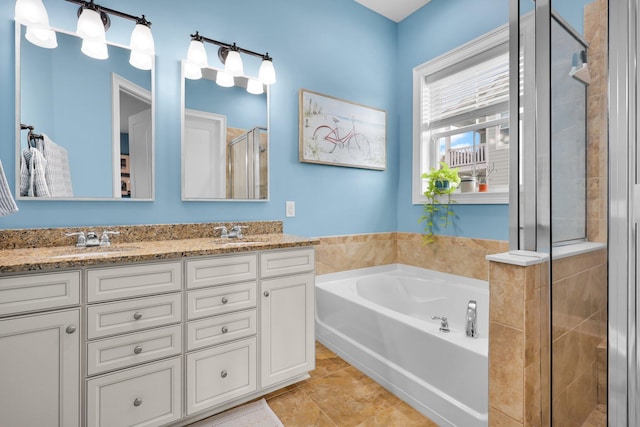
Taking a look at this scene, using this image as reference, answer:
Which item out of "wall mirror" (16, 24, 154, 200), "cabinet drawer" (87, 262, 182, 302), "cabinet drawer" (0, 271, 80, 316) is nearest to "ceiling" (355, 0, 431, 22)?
"wall mirror" (16, 24, 154, 200)

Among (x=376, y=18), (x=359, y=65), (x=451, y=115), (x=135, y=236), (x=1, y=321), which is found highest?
(x=376, y=18)

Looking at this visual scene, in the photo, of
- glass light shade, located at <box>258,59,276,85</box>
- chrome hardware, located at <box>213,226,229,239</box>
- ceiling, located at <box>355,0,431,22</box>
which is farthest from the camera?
ceiling, located at <box>355,0,431,22</box>

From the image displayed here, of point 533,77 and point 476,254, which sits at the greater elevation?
point 533,77

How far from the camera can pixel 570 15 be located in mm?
1004

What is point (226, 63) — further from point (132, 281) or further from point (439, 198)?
point (439, 198)

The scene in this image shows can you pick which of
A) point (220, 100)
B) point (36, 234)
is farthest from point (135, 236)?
point (220, 100)

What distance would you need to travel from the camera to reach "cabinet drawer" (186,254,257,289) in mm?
1505

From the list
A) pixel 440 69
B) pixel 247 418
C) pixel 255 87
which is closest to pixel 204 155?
pixel 255 87

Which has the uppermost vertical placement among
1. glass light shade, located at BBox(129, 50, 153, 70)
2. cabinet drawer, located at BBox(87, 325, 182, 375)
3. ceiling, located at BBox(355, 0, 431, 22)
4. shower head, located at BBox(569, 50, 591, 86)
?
ceiling, located at BBox(355, 0, 431, 22)

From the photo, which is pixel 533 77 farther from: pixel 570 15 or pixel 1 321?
pixel 1 321

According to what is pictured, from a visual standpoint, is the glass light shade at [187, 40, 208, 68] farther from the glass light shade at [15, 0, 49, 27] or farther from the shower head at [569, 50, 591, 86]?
the shower head at [569, 50, 591, 86]

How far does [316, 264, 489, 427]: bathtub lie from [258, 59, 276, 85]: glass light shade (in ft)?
5.16

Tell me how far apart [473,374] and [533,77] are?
1.24 m

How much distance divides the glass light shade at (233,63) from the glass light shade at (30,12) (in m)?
0.93
